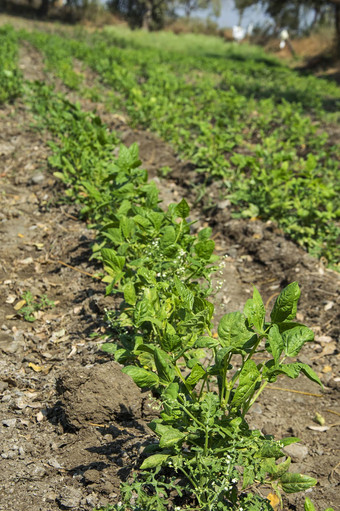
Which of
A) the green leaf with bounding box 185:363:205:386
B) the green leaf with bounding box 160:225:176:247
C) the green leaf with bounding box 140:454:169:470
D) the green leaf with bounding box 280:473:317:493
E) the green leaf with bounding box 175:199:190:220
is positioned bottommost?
the green leaf with bounding box 280:473:317:493

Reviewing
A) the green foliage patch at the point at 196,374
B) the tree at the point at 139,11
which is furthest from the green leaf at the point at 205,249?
the tree at the point at 139,11

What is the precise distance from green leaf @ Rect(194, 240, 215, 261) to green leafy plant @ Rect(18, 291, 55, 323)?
1.42m

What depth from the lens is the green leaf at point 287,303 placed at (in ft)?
6.42

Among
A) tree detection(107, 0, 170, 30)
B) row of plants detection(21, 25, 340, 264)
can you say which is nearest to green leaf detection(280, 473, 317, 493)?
row of plants detection(21, 25, 340, 264)

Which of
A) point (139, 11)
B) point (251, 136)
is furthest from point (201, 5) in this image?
point (251, 136)

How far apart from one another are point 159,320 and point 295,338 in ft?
2.14

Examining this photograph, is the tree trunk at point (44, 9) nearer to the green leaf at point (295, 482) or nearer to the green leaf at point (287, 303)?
the green leaf at point (287, 303)

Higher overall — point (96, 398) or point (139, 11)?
point (139, 11)

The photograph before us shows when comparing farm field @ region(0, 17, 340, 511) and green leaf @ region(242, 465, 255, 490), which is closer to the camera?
green leaf @ region(242, 465, 255, 490)

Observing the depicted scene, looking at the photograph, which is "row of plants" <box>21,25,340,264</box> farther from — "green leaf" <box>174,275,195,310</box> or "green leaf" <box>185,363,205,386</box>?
"green leaf" <box>185,363,205,386</box>

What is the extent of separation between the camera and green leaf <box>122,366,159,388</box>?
1.97 m

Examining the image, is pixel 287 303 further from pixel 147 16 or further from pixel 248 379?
pixel 147 16

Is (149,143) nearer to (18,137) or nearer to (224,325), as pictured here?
(18,137)

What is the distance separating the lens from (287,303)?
1975 millimetres
